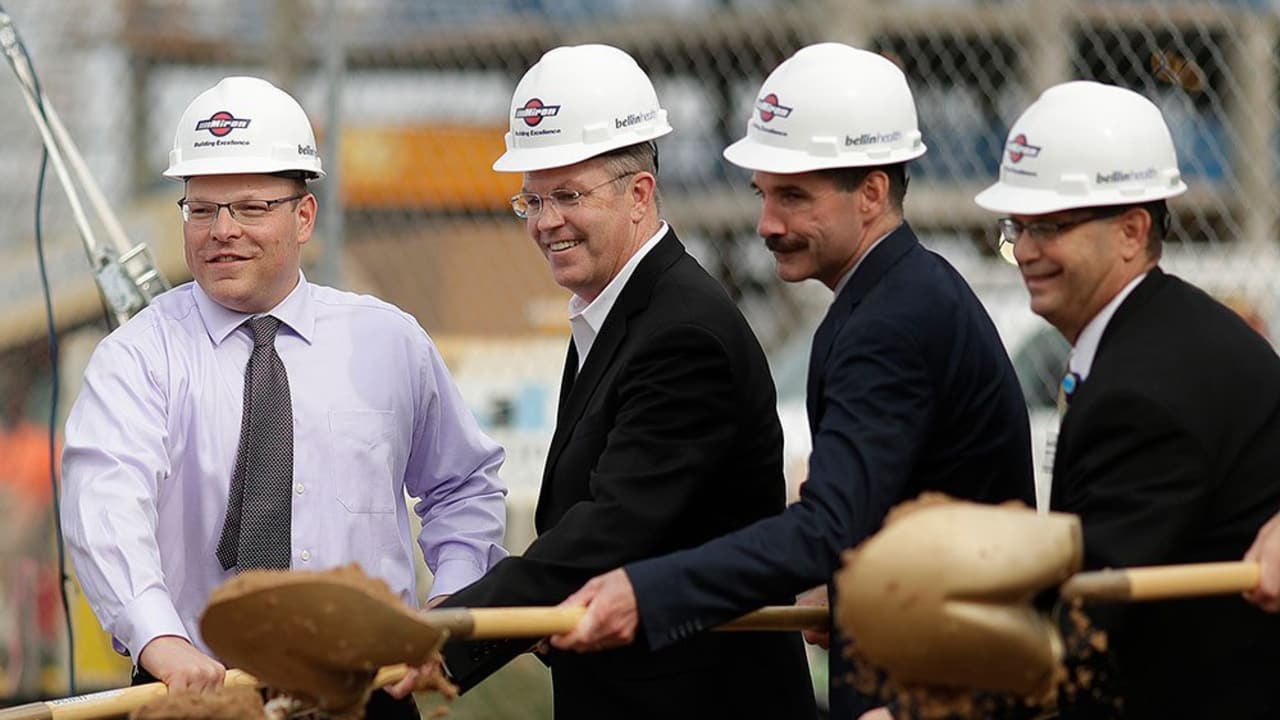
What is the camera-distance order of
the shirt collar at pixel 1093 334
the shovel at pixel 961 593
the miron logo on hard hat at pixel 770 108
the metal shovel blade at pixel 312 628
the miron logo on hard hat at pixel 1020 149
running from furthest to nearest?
the miron logo on hard hat at pixel 770 108
the miron logo on hard hat at pixel 1020 149
the shirt collar at pixel 1093 334
the metal shovel blade at pixel 312 628
the shovel at pixel 961 593

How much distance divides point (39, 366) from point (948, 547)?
8946 millimetres

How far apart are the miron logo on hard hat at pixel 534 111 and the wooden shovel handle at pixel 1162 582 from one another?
5.38ft

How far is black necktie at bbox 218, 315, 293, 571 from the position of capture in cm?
441

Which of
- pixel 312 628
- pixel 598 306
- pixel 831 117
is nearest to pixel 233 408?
pixel 598 306

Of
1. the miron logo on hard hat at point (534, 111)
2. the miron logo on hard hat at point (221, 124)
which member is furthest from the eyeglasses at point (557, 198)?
the miron logo on hard hat at point (221, 124)

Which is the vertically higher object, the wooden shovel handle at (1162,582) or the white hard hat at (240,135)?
the white hard hat at (240,135)

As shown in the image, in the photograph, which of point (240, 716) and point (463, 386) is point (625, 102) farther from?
point (463, 386)

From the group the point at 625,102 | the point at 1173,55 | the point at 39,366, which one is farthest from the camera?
the point at 39,366

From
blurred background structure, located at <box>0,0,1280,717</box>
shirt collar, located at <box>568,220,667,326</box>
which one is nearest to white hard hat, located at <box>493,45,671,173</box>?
shirt collar, located at <box>568,220,667,326</box>

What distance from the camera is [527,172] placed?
172 inches

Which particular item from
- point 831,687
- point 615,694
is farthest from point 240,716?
point 831,687

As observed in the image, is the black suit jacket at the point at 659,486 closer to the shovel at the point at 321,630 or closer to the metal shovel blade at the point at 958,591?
the shovel at the point at 321,630

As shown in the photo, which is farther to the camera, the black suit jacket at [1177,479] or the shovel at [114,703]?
the shovel at [114,703]

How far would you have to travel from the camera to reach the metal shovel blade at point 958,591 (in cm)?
315
